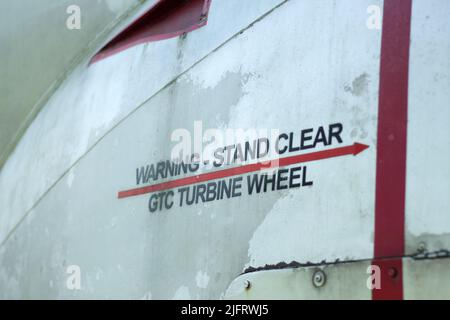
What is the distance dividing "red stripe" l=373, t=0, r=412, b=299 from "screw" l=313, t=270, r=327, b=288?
6.5 inches

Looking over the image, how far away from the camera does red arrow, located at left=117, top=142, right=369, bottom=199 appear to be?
1.98 meters

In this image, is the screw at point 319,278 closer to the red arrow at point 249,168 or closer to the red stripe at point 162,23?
the red arrow at point 249,168

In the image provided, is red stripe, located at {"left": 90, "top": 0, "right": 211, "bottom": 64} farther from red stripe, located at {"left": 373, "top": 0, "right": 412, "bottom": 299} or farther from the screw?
the screw

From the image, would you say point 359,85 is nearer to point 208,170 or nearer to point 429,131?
point 429,131

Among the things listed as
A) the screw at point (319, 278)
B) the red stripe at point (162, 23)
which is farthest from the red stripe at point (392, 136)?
the red stripe at point (162, 23)

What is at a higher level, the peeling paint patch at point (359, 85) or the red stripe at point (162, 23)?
the red stripe at point (162, 23)

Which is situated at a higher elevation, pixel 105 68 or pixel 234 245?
pixel 105 68

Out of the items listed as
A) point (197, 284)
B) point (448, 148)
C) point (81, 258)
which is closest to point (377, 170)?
point (448, 148)

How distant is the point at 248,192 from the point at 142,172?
24.9 inches

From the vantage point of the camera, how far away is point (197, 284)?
2346mm

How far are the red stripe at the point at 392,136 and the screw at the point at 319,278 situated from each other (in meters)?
0.17

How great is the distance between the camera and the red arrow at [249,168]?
78.0 inches

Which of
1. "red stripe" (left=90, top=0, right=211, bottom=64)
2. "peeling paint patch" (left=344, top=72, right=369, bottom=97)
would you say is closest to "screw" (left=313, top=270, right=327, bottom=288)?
"peeling paint patch" (left=344, top=72, right=369, bottom=97)
